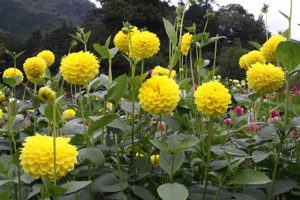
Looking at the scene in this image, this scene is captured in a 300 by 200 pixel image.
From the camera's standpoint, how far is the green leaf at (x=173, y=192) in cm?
94

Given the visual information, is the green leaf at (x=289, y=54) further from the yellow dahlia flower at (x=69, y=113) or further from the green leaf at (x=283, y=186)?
the yellow dahlia flower at (x=69, y=113)

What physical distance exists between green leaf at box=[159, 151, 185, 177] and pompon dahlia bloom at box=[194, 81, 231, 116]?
0.13 meters

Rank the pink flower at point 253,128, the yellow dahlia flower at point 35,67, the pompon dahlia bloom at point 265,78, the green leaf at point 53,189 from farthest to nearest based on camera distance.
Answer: the yellow dahlia flower at point 35,67 < the pink flower at point 253,128 < the pompon dahlia bloom at point 265,78 < the green leaf at point 53,189

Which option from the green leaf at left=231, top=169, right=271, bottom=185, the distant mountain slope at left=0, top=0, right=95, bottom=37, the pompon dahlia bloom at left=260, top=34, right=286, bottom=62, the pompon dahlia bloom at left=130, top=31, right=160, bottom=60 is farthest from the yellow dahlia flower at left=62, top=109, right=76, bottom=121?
the distant mountain slope at left=0, top=0, right=95, bottom=37

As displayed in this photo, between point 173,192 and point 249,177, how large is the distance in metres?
0.17

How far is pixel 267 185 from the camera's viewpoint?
1.20 meters

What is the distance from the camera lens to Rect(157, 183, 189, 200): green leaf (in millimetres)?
938

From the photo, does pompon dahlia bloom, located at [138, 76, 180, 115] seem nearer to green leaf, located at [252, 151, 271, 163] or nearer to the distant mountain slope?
green leaf, located at [252, 151, 271, 163]

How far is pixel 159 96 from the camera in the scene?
1146 mm

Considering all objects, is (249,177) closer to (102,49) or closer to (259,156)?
(259,156)

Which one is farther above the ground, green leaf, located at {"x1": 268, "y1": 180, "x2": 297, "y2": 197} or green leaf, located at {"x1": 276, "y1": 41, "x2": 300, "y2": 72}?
green leaf, located at {"x1": 276, "y1": 41, "x2": 300, "y2": 72}

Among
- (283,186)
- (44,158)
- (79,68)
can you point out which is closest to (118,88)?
(79,68)

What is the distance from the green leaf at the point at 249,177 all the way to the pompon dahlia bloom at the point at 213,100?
15cm

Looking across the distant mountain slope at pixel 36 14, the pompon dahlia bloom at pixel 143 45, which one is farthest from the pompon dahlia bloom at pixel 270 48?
the distant mountain slope at pixel 36 14
